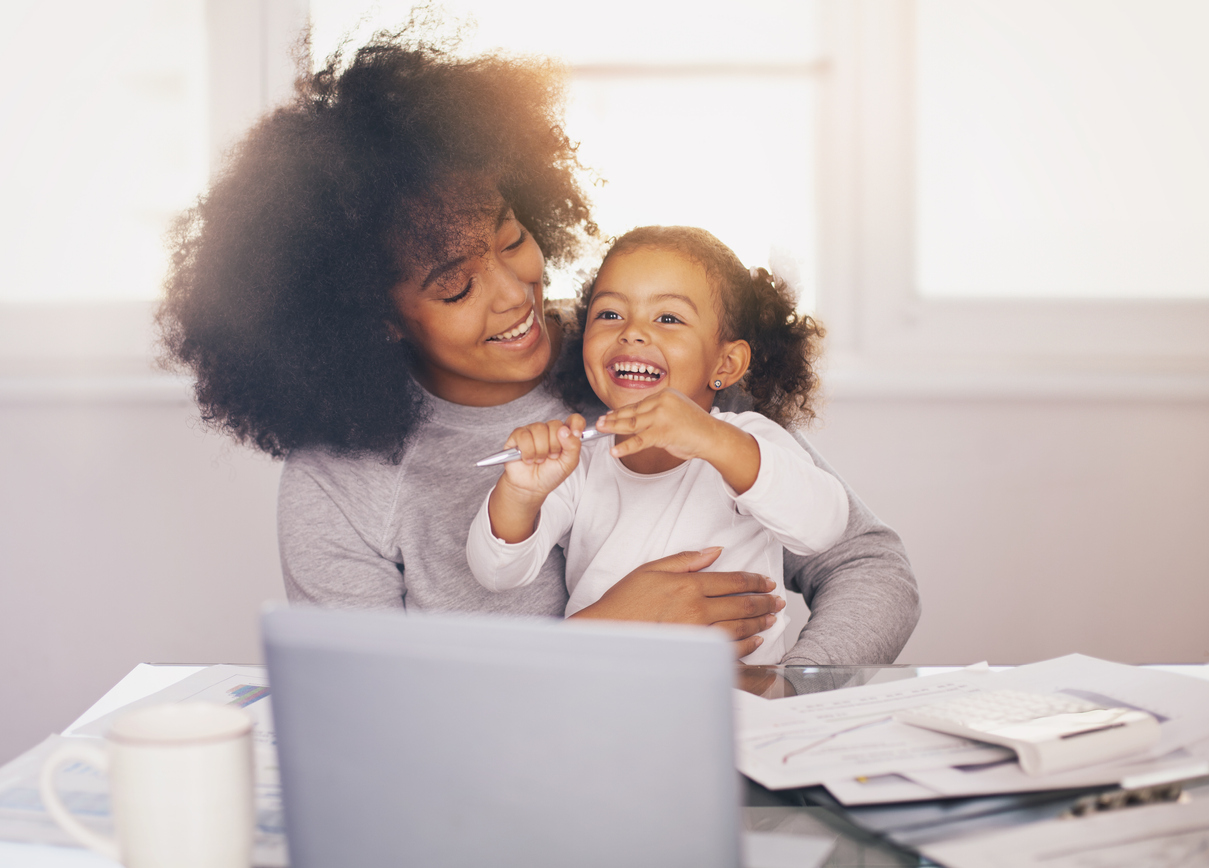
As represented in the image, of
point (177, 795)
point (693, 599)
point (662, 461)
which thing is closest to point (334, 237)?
point (662, 461)

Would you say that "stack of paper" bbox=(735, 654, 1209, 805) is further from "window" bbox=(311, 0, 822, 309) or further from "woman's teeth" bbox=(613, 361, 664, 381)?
"window" bbox=(311, 0, 822, 309)

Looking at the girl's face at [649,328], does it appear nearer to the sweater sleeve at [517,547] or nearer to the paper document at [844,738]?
the sweater sleeve at [517,547]

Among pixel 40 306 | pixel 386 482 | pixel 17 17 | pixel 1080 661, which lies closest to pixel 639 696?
pixel 1080 661

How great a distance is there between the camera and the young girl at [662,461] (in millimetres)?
1085

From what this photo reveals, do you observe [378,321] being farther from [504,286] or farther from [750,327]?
[750,327]

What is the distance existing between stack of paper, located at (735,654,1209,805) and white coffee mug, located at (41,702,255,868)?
0.29m

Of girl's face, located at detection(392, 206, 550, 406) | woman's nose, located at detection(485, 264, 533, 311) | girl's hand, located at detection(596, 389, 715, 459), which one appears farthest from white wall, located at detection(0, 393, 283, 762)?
girl's hand, located at detection(596, 389, 715, 459)

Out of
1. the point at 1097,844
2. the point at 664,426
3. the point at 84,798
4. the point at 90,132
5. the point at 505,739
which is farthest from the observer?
the point at 90,132

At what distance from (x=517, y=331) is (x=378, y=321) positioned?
0.66ft

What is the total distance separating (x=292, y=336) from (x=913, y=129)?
4.65 feet

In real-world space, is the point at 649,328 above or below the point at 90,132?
below

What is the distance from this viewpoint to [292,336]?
1275mm

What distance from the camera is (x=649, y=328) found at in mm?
1237

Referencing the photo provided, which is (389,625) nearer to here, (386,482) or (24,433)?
(386,482)
